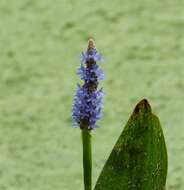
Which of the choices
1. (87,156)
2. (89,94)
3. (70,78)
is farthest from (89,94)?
(70,78)

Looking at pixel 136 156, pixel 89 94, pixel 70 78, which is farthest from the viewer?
pixel 70 78

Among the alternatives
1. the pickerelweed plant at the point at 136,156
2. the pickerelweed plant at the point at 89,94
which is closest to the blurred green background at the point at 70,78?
the pickerelweed plant at the point at 136,156

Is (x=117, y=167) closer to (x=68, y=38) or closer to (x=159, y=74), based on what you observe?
(x=159, y=74)

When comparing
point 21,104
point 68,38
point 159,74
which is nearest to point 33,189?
point 21,104

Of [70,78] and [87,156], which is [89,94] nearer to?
[87,156]

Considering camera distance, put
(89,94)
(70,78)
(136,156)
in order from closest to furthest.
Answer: (89,94), (136,156), (70,78)

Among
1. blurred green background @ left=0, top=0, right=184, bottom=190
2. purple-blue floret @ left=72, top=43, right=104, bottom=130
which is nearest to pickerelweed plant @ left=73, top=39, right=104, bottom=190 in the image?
purple-blue floret @ left=72, top=43, right=104, bottom=130

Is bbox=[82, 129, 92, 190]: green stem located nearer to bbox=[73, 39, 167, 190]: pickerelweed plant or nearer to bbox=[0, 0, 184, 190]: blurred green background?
bbox=[73, 39, 167, 190]: pickerelweed plant
